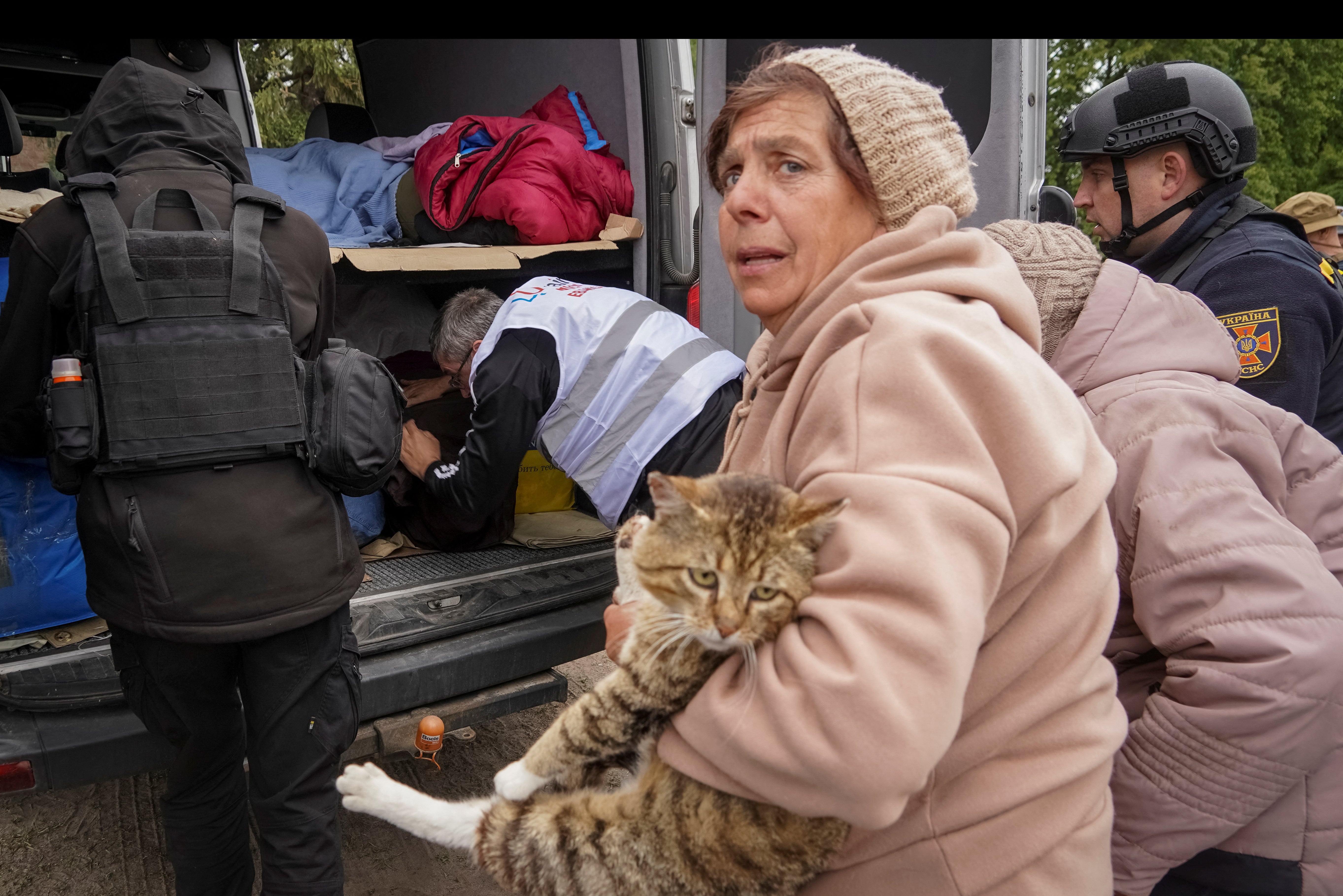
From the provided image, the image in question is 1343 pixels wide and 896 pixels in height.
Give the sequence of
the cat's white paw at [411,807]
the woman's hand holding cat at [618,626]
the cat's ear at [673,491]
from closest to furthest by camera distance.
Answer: the cat's ear at [673,491], the woman's hand holding cat at [618,626], the cat's white paw at [411,807]

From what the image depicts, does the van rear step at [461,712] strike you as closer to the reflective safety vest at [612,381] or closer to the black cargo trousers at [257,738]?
the black cargo trousers at [257,738]

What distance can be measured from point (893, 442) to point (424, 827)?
4.17 feet

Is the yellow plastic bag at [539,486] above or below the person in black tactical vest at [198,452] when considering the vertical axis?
below

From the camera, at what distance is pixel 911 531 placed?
0.89 metres

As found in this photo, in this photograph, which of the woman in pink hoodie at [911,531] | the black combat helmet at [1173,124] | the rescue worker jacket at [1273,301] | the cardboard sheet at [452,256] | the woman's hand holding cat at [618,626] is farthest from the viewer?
the cardboard sheet at [452,256]

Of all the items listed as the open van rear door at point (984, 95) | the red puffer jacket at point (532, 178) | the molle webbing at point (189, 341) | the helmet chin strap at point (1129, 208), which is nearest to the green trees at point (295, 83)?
the red puffer jacket at point (532, 178)

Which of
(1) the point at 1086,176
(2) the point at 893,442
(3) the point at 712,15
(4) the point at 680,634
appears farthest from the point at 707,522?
(1) the point at 1086,176

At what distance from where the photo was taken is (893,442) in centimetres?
95

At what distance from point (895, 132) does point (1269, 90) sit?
12414 millimetres

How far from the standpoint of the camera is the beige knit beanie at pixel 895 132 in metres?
1.28

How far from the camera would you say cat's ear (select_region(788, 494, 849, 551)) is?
974 millimetres

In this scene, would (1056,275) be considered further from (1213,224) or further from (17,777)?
(17,777)

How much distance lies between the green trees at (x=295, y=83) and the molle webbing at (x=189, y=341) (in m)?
4.99

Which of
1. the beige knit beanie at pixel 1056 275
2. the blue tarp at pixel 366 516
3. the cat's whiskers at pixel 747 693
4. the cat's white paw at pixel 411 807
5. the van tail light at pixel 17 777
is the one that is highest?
the beige knit beanie at pixel 1056 275
